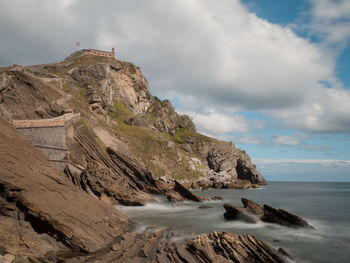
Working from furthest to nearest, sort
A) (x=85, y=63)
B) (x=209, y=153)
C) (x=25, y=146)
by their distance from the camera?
(x=209, y=153) → (x=85, y=63) → (x=25, y=146)

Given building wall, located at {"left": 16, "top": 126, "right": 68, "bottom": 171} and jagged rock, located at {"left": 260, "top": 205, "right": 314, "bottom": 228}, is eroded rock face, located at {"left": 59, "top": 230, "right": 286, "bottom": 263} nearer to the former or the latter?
jagged rock, located at {"left": 260, "top": 205, "right": 314, "bottom": 228}

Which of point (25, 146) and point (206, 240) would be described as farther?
point (25, 146)

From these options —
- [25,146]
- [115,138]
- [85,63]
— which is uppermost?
[85,63]

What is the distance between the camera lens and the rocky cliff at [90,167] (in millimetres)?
17109

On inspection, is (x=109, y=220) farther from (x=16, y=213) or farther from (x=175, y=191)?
(x=175, y=191)

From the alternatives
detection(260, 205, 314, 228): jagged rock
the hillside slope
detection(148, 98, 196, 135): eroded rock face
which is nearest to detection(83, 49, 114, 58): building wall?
the hillside slope

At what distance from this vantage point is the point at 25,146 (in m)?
25.1

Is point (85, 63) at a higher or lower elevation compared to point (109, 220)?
higher

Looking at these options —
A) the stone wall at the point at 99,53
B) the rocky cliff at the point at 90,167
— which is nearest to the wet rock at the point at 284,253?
the rocky cliff at the point at 90,167

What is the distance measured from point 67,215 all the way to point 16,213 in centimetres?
388

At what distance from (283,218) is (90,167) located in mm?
33151

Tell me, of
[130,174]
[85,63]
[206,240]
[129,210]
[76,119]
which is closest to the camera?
[206,240]

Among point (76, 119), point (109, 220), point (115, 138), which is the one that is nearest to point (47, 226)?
point (109, 220)

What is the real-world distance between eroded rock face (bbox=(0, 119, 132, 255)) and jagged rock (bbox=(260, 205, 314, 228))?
1998 cm
